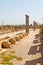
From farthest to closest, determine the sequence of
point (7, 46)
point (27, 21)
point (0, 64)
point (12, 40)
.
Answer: point (27, 21) → point (12, 40) → point (7, 46) → point (0, 64)

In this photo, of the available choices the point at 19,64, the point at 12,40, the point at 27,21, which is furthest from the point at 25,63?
the point at 27,21

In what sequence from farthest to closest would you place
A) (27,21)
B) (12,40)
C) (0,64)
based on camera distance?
1. (27,21)
2. (12,40)
3. (0,64)

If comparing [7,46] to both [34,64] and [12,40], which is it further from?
[34,64]

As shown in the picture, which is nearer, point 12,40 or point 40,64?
point 40,64

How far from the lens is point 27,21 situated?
158 ft

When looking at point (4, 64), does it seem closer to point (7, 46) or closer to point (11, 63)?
point (11, 63)

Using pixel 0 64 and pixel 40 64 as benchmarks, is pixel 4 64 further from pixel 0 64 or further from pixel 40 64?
pixel 40 64

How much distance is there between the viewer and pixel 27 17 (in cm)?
4838

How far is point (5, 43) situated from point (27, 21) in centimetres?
2983

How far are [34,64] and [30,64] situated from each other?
0.21 m

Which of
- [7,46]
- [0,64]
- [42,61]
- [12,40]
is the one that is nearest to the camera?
[0,64]

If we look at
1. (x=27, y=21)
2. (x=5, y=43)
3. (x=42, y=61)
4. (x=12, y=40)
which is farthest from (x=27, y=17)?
(x=42, y=61)

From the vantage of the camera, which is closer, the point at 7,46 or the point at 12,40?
the point at 7,46

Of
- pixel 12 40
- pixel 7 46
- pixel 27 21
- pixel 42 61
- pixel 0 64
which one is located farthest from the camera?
pixel 27 21
